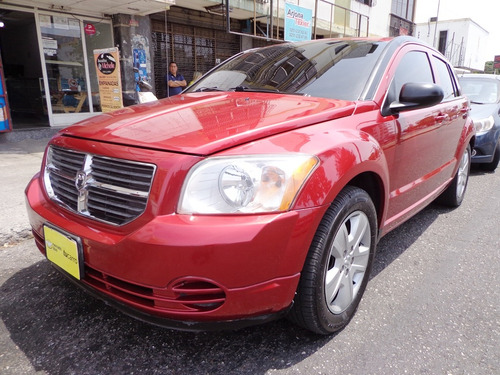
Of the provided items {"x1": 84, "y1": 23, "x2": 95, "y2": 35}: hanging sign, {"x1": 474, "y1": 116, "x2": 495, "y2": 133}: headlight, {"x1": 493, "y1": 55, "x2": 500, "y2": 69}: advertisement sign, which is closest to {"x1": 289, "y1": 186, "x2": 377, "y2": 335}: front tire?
{"x1": 474, "y1": 116, "x2": 495, "y2": 133}: headlight

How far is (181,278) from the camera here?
1.47 meters

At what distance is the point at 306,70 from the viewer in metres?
2.61

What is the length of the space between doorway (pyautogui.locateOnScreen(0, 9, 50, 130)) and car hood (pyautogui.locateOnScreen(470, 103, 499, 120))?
9.27m

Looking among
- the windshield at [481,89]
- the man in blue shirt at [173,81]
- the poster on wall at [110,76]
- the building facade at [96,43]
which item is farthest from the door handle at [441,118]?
the man in blue shirt at [173,81]

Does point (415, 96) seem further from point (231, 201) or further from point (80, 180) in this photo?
point (80, 180)

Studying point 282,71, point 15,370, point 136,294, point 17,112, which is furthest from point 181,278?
point 17,112

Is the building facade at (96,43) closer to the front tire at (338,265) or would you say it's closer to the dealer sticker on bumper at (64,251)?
the dealer sticker on bumper at (64,251)

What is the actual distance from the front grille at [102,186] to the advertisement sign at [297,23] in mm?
9125

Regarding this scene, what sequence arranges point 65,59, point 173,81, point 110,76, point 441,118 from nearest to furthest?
1. point 441,118
2. point 110,76
3. point 65,59
4. point 173,81

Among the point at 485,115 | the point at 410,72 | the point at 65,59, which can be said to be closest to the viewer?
the point at 410,72

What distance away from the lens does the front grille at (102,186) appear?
5.25ft

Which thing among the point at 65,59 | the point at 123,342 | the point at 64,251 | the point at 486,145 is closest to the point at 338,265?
the point at 123,342

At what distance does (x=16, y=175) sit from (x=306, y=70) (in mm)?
4128

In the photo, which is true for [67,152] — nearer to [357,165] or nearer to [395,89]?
[357,165]
